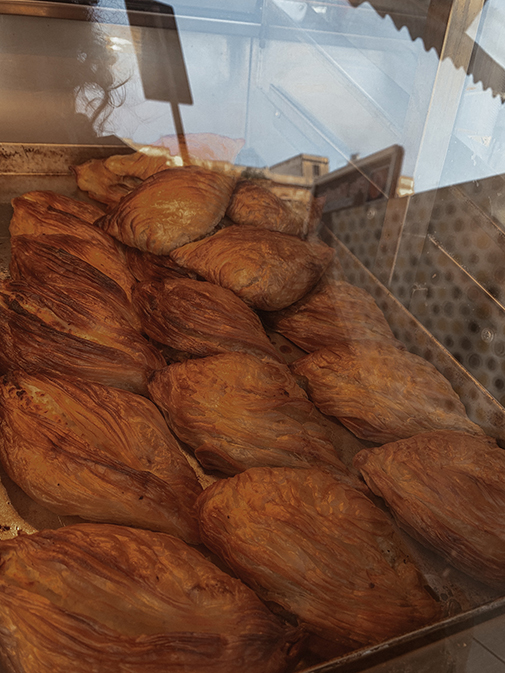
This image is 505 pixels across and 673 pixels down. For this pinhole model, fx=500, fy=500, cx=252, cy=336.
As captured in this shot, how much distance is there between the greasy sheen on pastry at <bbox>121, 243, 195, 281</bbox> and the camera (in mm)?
1895

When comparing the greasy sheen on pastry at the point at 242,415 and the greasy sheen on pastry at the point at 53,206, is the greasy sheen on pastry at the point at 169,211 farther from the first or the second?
the greasy sheen on pastry at the point at 242,415

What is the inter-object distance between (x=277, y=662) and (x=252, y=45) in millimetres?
1897

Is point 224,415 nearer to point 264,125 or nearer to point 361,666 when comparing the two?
point 361,666

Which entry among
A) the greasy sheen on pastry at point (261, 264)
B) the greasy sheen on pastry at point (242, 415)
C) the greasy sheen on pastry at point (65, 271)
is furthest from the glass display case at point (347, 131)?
the greasy sheen on pastry at point (242, 415)

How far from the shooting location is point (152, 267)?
1.91 meters

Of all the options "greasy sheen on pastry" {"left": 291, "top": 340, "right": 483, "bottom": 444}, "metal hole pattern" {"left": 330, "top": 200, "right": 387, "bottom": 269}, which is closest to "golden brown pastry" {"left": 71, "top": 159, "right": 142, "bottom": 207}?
"metal hole pattern" {"left": 330, "top": 200, "right": 387, "bottom": 269}

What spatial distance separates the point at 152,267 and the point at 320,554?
1241 millimetres

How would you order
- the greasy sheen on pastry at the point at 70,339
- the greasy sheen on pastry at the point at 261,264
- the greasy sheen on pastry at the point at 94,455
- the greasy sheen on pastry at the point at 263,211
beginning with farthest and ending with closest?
1. the greasy sheen on pastry at the point at 263,211
2. the greasy sheen on pastry at the point at 261,264
3. the greasy sheen on pastry at the point at 70,339
4. the greasy sheen on pastry at the point at 94,455

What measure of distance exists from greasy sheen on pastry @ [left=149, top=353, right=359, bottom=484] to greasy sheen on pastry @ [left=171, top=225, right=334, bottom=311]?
357 mm

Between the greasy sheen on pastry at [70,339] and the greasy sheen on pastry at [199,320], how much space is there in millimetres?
91

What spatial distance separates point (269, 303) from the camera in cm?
180

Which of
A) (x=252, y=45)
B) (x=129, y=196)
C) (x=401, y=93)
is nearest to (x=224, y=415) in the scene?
(x=401, y=93)

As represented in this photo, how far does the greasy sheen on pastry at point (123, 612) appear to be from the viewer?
86 centimetres

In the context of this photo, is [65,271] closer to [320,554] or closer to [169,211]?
[169,211]
